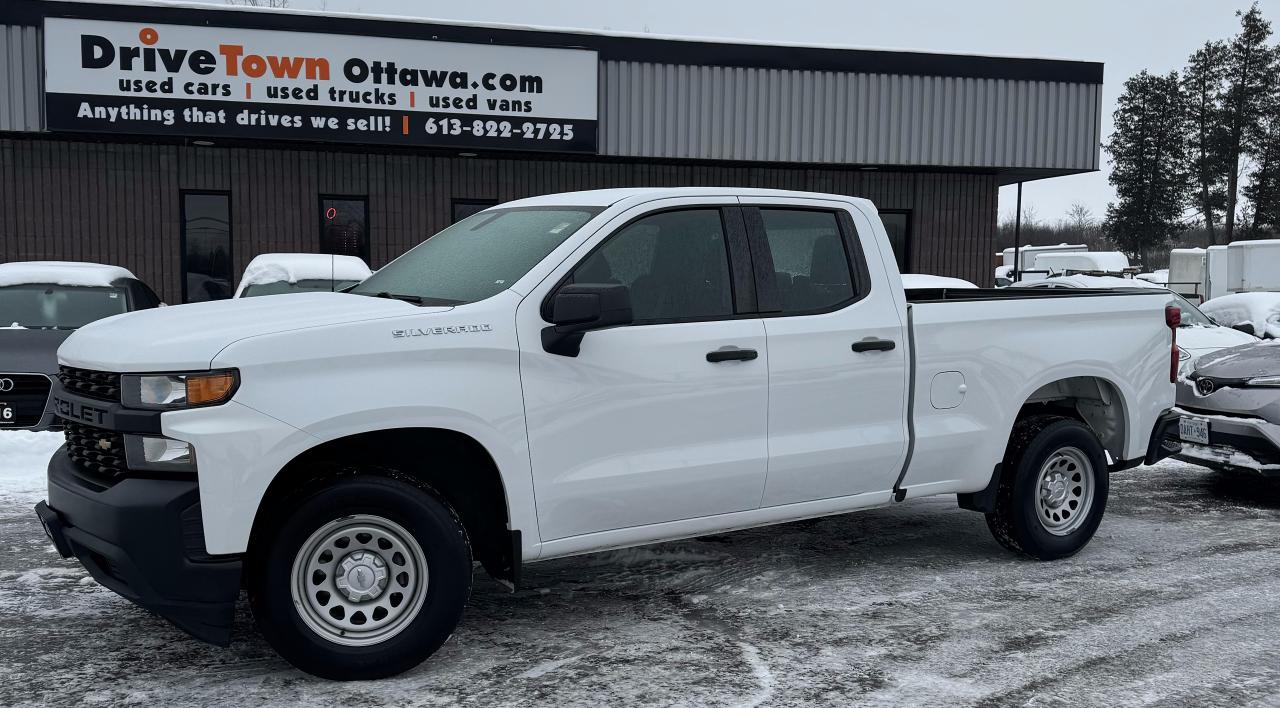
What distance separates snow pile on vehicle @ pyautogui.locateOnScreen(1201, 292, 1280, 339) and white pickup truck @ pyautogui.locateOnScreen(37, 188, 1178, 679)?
37.1 ft

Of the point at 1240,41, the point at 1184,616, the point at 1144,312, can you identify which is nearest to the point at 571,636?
the point at 1184,616

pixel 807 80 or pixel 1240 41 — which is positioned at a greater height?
pixel 1240 41

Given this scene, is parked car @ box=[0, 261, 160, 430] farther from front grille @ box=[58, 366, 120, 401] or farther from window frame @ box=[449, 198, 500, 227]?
window frame @ box=[449, 198, 500, 227]

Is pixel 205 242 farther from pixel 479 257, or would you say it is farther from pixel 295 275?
pixel 479 257

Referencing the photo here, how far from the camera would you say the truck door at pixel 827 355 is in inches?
202

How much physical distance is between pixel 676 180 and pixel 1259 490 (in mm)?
11362

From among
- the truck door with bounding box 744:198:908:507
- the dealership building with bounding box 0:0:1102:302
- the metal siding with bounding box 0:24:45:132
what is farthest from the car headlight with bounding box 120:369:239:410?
the metal siding with bounding box 0:24:45:132

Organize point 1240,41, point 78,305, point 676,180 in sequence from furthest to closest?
point 1240,41 → point 676,180 → point 78,305

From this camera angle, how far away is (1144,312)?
21.2ft

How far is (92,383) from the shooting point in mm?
4176

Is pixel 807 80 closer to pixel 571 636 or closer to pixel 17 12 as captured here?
pixel 17 12

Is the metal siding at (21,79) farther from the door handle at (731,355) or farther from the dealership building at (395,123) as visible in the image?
the door handle at (731,355)

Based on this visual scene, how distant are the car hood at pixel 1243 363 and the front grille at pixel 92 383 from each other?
7.30 meters

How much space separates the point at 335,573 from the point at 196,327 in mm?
1049
